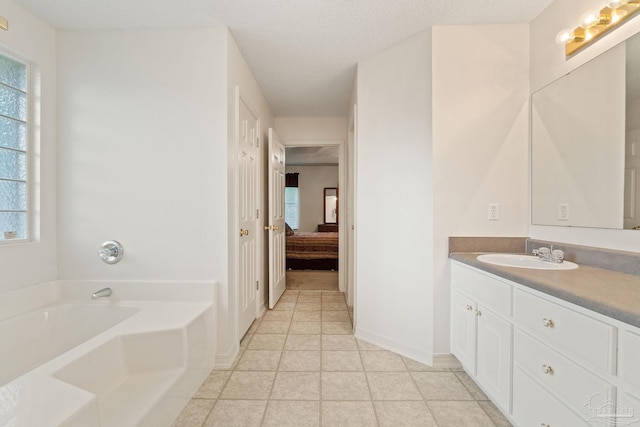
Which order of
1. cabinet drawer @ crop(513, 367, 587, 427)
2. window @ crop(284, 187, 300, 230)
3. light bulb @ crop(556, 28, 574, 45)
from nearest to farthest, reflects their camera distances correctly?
cabinet drawer @ crop(513, 367, 587, 427), light bulb @ crop(556, 28, 574, 45), window @ crop(284, 187, 300, 230)

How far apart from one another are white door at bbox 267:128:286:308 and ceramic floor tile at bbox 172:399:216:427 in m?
1.44

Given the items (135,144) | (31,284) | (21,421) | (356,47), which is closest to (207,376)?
(21,421)

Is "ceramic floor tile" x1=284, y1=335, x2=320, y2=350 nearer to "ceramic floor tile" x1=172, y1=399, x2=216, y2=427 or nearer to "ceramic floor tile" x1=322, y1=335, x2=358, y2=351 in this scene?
"ceramic floor tile" x1=322, y1=335, x2=358, y2=351

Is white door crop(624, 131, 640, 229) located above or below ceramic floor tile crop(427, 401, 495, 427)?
above

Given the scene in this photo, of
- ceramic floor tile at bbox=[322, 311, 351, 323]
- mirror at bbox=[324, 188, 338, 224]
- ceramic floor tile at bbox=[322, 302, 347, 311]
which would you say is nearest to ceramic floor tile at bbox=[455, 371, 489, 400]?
ceramic floor tile at bbox=[322, 311, 351, 323]

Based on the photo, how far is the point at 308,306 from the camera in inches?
122

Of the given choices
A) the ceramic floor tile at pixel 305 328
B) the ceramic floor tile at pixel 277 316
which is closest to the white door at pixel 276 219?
the ceramic floor tile at pixel 277 316

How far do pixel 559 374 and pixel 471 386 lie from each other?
805 mm

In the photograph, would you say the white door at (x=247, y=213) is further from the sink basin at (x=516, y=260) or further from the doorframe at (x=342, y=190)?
the sink basin at (x=516, y=260)

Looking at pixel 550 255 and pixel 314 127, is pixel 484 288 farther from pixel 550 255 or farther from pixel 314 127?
pixel 314 127

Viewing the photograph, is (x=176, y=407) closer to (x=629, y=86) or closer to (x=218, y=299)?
(x=218, y=299)

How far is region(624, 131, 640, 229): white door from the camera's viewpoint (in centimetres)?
128

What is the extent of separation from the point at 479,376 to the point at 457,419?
27cm

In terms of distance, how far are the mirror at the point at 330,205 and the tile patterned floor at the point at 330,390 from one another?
5520 millimetres
